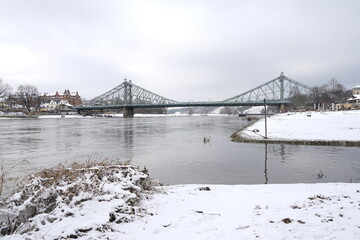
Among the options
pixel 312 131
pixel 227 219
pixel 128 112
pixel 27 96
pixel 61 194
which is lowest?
pixel 227 219

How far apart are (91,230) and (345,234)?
3970 millimetres

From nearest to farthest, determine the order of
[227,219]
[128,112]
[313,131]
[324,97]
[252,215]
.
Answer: [227,219] < [252,215] < [313,131] < [324,97] < [128,112]

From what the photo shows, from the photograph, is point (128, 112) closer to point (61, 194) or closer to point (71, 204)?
point (61, 194)

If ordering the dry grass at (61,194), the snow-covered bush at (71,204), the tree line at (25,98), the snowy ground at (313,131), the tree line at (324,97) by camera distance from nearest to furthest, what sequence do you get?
the snow-covered bush at (71,204)
the dry grass at (61,194)
the snowy ground at (313,131)
the tree line at (324,97)
the tree line at (25,98)

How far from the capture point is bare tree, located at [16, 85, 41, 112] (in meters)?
113

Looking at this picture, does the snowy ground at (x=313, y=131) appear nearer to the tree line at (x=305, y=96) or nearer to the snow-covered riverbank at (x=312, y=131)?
the snow-covered riverbank at (x=312, y=131)

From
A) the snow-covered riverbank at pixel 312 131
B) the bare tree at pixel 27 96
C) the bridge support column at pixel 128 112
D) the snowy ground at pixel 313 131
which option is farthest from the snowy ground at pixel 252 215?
the bare tree at pixel 27 96

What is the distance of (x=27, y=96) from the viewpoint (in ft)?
371

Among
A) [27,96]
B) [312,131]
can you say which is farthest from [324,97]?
[27,96]

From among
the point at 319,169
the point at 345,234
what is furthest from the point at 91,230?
the point at 319,169

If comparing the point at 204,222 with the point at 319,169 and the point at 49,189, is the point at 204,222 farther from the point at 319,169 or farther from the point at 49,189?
the point at 319,169

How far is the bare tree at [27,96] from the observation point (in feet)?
370

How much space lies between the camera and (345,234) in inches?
147

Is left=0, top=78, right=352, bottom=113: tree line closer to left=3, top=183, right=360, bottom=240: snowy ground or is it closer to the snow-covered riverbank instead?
the snow-covered riverbank
